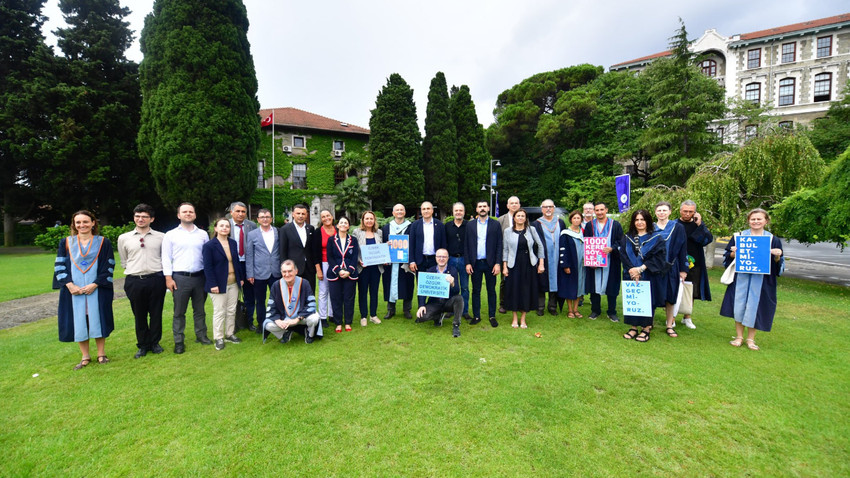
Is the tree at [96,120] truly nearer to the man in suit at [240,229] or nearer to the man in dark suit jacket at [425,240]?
the man in suit at [240,229]

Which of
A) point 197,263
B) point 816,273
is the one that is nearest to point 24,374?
point 197,263

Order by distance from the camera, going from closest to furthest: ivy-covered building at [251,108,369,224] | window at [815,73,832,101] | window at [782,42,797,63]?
ivy-covered building at [251,108,369,224] → window at [815,73,832,101] → window at [782,42,797,63]

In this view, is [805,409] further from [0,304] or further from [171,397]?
[0,304]

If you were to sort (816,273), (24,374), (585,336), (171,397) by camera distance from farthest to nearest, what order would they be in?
(816,273), (585,336), (24,374), (171,397)

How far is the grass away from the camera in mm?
2566

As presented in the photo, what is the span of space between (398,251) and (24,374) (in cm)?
484

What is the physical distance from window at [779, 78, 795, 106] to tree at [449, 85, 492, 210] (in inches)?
1183

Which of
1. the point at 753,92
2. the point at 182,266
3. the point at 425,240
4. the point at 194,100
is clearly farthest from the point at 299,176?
the point at 753,92

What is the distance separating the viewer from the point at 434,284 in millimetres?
5406

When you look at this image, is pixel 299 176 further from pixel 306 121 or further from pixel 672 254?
pixel 672 254

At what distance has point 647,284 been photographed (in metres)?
4.78

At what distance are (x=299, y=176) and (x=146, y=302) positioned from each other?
82.2 ft

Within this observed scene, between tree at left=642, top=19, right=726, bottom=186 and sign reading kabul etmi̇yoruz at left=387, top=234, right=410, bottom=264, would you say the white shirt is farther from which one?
tree at left=642, top=19, right=726, bottom=186

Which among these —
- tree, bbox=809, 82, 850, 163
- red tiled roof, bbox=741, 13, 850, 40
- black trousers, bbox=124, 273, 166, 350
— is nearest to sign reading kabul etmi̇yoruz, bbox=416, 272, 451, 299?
black trousers, bbox=124, 273, 166, 350
